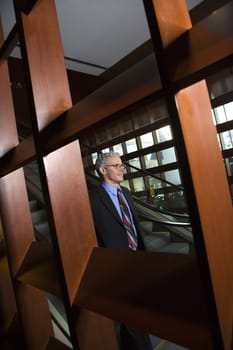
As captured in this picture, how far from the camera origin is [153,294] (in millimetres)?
467

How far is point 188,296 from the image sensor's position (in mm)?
417

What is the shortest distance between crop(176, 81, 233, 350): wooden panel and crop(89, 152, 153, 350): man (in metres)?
1.01

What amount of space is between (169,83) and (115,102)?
0.12m

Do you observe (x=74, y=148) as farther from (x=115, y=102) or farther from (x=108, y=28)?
(x=108, y=28)

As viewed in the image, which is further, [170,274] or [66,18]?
[66,18]

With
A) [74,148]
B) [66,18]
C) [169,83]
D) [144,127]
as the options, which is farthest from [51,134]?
[144,127]

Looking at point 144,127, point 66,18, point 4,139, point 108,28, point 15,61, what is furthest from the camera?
point 144,127

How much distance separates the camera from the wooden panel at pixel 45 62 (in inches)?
26.9

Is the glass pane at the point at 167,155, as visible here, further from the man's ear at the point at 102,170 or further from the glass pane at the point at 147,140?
the man's ear at the point at 102,170

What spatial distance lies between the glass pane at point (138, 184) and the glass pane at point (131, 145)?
0.62 m

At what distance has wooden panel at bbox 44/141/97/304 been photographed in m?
0.65

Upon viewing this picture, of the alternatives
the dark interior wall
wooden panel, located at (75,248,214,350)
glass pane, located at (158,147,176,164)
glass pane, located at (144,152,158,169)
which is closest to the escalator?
the dark interior wall

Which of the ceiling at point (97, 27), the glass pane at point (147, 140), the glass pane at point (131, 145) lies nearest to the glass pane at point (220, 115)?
the glass pane at point (147, 140)

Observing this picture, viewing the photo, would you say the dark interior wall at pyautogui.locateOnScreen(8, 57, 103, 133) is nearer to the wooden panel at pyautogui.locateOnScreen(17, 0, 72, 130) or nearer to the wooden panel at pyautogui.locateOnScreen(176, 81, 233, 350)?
the wooden panel at pyautogui.locateOnScreen(17, 0, 72, 130)
